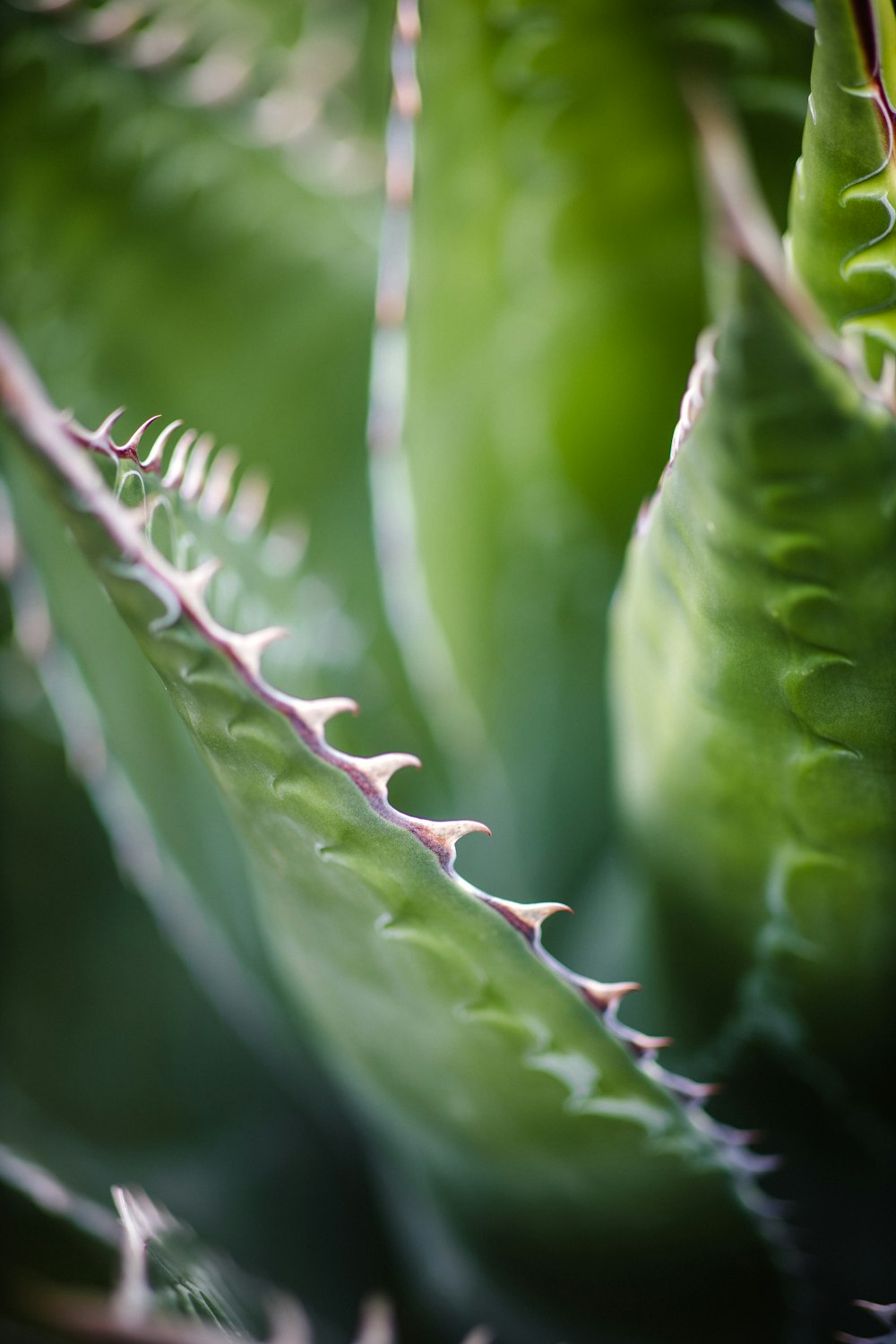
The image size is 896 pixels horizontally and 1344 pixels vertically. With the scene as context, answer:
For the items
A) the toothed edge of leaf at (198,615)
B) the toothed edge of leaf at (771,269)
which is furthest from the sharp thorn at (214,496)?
the toothed edge of leaf at (771,269)

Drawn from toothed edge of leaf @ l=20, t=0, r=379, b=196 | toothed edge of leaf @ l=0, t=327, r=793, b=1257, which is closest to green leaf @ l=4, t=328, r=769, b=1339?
toothed edge of leaf @ l=0, t=327, r=793, b=1257

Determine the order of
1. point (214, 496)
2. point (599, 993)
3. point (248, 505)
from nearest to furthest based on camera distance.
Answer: point (599, 993) → point (214, 496) → point (248, 505)

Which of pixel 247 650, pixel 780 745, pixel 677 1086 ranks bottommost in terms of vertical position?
pixel 677 1086

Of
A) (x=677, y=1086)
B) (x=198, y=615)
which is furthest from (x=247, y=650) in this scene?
(x=677, y=1086)

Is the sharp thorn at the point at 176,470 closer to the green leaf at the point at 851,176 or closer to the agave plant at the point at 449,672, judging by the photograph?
the agave plant at the point at 449,672

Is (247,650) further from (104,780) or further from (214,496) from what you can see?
(104,780)

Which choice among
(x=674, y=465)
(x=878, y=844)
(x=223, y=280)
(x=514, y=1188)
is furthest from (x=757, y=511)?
(x=223, y=280)

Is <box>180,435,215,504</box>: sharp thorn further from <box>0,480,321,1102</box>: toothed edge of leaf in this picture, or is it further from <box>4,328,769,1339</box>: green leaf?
<box>0,480,321,1102</box>: toothed edge of leaf
